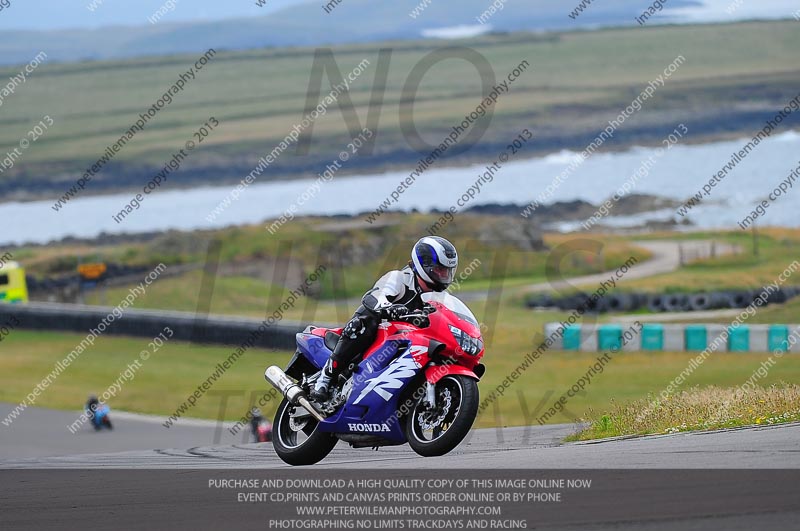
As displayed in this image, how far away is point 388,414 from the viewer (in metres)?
9.88

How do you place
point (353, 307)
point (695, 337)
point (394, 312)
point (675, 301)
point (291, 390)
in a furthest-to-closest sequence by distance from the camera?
point (353, 307) → point (675, 301) → point (695, 337) → point (291, 390) → point (394, 312)

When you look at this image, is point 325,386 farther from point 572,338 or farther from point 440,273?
point 572,338

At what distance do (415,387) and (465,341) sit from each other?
22.2 inches

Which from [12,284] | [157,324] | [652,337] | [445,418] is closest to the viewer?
[445,418]

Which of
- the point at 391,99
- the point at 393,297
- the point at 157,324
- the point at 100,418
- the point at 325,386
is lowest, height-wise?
the point at 325,386

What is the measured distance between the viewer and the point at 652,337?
1167 inches

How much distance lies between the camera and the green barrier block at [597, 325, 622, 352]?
98.5ft

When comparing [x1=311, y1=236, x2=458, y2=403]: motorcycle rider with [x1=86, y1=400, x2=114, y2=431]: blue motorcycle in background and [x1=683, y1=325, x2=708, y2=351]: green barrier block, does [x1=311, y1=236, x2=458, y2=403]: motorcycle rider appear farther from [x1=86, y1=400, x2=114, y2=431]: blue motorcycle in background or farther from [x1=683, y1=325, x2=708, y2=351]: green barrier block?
[x1=683, y1=325, x2=708, y2=351]: green barrier block

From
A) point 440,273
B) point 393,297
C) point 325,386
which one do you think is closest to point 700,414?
point 440,273

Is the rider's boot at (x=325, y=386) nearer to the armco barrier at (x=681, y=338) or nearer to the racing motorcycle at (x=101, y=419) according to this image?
the racing motorcycle at (x=101, y=419)

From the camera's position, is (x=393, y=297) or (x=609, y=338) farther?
(x=609, y=338)

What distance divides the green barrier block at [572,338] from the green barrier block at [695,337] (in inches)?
104

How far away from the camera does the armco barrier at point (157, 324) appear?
29.8m
